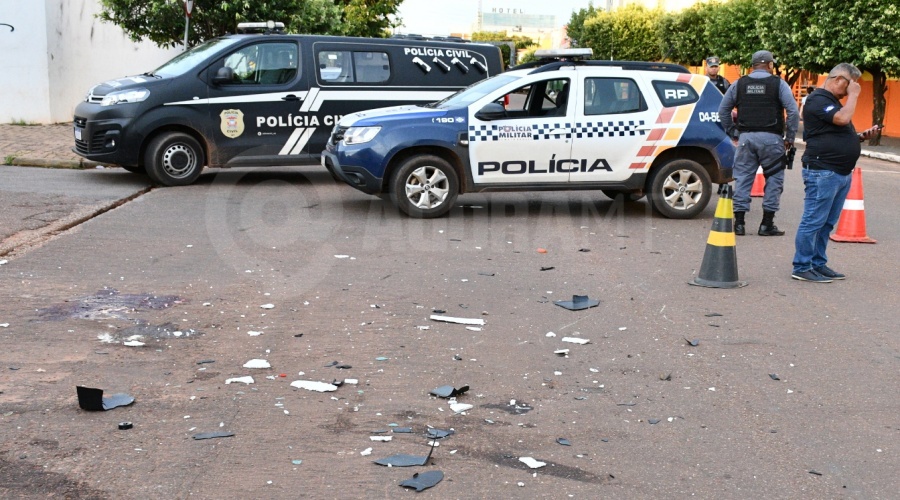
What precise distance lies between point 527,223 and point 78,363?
637cm

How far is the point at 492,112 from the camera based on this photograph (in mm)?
11008

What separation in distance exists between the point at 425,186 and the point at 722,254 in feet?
13.0

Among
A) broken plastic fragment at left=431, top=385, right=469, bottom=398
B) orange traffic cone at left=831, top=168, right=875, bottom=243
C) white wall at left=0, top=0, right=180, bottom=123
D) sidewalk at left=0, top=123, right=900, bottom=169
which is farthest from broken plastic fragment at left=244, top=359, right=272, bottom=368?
white wall at left=0, top=0, right=180, bottom=123

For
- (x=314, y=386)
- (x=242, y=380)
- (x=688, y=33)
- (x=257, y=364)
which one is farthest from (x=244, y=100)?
(x=688, y=33)

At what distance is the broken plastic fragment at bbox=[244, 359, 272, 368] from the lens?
19.1 ft

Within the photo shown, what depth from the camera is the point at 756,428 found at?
500cm

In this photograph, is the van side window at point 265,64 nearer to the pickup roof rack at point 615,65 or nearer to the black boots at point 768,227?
the pickup roof rack at point 615,65

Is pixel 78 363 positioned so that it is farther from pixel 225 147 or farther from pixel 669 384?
pixel 225 147

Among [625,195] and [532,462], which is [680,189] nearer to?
[625,195]

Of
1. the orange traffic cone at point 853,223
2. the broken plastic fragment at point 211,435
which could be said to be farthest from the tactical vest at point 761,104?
the broken plastic fragment at point 211,435

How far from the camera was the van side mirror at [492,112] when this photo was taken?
11.0 metres

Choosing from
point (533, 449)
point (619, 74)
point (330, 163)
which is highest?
point (619, 74)

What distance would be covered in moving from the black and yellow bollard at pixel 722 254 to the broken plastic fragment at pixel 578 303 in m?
1.19

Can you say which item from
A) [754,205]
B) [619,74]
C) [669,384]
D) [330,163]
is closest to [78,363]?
[669,384]
